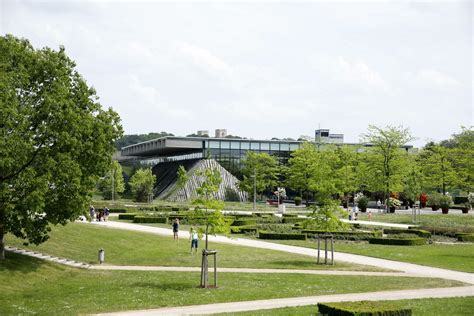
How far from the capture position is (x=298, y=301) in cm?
2138

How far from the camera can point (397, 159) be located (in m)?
78.8

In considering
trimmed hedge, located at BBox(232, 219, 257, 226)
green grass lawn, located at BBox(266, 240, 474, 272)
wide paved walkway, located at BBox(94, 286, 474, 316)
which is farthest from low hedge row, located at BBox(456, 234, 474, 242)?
wide paved walkway, located at BBox(94, 286, 474, 316)

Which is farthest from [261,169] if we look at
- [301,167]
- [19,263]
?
[19,263]

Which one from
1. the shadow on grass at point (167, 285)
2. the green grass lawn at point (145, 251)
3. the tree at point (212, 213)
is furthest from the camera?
the green grass lawn at point (145, 251)

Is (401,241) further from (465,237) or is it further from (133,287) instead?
(133,287)

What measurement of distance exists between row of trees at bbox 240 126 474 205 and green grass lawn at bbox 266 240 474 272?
2282 centimetres

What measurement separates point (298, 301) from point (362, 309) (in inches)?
169

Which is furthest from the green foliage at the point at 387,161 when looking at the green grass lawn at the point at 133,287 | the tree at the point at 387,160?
the green grass lawn at the point at 133,287

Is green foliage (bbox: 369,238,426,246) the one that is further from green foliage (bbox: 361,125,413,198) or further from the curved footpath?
green foliage (bbox: 361,125,413,198)

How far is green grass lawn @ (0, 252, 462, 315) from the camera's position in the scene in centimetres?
2145

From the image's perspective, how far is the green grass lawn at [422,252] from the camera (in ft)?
106

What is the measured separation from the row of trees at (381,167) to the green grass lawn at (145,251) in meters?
30.9

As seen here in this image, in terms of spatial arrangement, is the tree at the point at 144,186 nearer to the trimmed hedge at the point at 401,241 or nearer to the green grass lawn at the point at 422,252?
the green grass lawn at the point at 422,252

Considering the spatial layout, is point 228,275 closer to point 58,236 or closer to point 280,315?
point 280,315
